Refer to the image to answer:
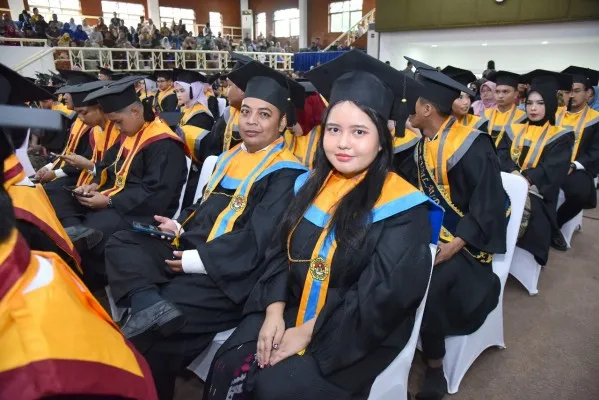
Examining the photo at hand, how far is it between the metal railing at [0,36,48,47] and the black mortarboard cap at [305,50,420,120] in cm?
1265

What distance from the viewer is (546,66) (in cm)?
1358

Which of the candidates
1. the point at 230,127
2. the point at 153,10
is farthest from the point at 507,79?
the point at 153,10

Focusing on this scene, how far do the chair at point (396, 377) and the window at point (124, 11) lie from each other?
22054mm

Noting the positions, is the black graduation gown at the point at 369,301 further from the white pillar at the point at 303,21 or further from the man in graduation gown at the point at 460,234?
the white pillar at the point at 303,21

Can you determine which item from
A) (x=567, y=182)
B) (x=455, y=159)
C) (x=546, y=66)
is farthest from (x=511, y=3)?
(x=455, y=159)

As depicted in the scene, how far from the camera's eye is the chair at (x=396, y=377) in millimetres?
1513

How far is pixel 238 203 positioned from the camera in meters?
2.14

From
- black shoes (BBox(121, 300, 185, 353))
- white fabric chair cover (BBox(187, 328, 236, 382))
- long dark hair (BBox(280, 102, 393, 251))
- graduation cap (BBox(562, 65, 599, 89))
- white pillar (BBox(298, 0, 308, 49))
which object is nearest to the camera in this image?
long dark hair (BBox(280, 102, 393, 251))

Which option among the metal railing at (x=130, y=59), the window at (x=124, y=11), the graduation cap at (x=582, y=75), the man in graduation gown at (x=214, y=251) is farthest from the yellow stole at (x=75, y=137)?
the window at (x=124, y=11)

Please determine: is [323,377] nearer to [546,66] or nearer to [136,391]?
[136,391]

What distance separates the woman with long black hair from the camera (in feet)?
4.62

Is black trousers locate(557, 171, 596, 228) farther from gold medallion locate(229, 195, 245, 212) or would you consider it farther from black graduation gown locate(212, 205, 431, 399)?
gold medallion locate(229, 195, 245, 212)

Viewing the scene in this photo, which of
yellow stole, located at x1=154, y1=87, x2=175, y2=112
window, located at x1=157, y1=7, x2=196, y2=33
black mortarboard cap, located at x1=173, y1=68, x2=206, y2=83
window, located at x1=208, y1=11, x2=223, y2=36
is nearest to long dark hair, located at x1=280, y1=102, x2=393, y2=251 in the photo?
black mortarboard cap, located at x1=173, y1=68, x2=206, y2=83

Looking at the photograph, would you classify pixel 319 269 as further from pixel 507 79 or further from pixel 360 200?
pixel 507 79
